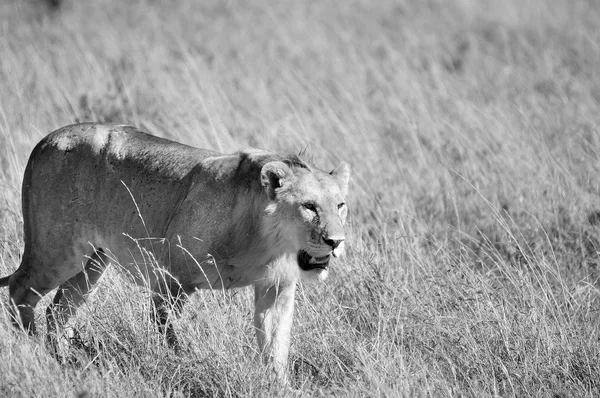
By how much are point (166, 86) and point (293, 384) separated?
19.1 feet

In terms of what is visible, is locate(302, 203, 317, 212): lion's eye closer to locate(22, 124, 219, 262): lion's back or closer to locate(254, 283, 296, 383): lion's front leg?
locate(254, 283, 296, 383): lion's front leg

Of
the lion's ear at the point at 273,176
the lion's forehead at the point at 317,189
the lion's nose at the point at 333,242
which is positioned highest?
the lion's ear at the point at 273,176

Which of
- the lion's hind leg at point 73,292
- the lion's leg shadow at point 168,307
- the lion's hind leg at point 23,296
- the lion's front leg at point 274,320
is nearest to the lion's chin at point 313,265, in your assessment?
the lion's front leg at point 274,320

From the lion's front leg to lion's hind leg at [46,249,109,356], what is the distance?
1.09 m

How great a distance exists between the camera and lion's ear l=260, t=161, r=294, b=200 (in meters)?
5.15

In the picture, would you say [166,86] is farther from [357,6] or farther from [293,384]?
[357,6]

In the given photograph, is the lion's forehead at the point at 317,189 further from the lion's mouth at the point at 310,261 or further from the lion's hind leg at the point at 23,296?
the lion's hind leg at the point at 23,296

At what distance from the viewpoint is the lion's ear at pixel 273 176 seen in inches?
203

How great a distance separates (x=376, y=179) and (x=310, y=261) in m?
2.98

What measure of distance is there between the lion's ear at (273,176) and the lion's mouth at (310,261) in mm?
372

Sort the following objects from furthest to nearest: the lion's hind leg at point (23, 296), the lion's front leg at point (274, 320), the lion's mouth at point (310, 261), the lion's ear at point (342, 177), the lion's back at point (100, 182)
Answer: the lion's hind leg at point (23, 296) → the lion's back at point (100, 182) → the lion's ear at point (342, 177) → the lion's front leg at point (274, 320) → the lion's mouth at point (310, 261)

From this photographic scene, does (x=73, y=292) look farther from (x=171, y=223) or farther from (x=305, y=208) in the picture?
(x=305, y=208)

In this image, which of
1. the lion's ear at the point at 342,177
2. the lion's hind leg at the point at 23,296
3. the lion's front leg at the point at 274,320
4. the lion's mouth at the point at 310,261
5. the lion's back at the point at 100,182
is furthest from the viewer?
the lion's hind leg at the point at 23,296

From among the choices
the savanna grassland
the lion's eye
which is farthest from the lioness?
the savanna grassland
